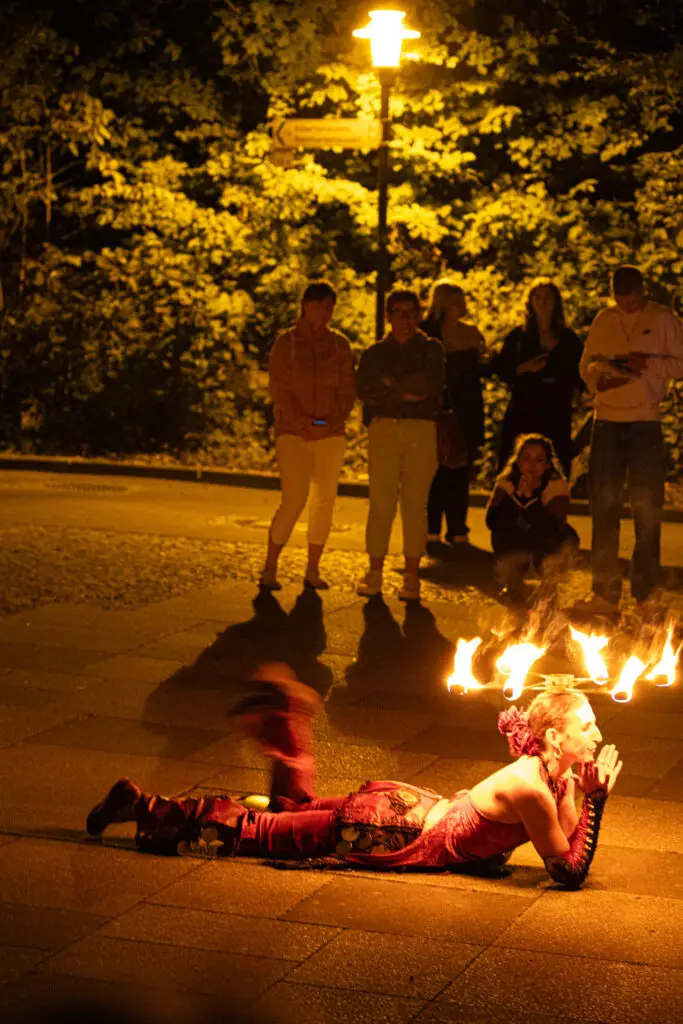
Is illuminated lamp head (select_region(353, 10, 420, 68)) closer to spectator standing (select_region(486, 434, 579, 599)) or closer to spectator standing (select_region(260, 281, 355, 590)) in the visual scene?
spectator standing (select_region(260, 281, 355, 590))

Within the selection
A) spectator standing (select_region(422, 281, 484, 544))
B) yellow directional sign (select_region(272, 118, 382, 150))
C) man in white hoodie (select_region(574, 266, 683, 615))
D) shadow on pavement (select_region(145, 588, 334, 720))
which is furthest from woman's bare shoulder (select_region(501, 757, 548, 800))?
yellow directional sign (select_region(272, 118, 382, 150))

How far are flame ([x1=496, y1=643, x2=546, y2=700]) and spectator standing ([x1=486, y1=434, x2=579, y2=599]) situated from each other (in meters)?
4.71

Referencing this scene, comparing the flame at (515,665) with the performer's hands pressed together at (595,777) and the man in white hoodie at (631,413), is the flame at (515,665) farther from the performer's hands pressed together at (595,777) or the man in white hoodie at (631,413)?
the man in white hoodie at (631,413)

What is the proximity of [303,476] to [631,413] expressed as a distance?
1946mm

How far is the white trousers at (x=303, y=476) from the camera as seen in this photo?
1066 centimetres

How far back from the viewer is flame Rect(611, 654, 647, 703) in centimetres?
543

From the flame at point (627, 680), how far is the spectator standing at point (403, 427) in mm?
4902

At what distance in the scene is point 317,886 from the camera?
5.41m

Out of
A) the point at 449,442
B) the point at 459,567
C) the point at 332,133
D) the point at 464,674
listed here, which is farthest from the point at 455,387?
the point at 464,674

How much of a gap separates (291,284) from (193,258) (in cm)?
116

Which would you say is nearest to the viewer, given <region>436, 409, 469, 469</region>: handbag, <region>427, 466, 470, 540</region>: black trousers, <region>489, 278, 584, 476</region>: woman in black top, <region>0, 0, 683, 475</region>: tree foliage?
<region>436, 409, 469, 469</region>: handbag

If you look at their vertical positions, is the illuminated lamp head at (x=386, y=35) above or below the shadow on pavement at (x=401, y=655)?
above

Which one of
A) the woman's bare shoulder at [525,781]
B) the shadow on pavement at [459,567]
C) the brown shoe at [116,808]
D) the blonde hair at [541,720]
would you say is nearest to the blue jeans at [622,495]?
the shadow on pavement at [459,567]

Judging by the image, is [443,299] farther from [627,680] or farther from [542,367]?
[627,680]
